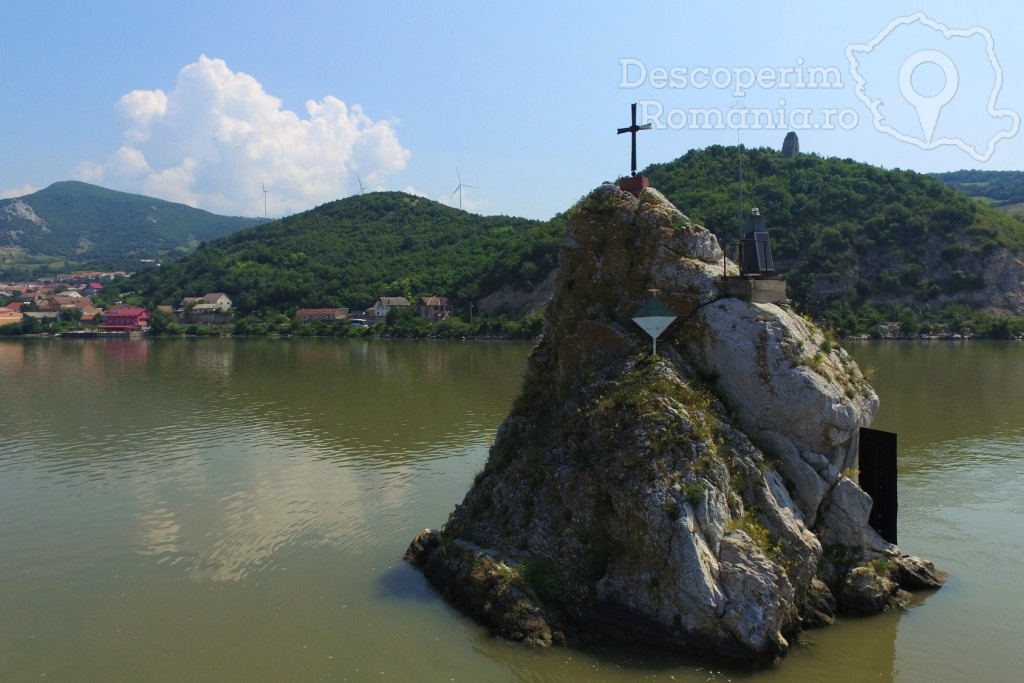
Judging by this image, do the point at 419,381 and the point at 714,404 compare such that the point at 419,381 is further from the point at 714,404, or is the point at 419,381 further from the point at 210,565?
the point at 714,404

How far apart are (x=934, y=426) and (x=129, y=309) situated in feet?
505

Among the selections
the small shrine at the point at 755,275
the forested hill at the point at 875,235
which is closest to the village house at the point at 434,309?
the forested hill at the point at 875,235

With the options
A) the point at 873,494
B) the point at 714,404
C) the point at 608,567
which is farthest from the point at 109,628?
the point at 873,494

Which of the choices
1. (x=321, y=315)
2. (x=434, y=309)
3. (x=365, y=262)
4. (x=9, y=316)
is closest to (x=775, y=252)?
(x=434, y=309)

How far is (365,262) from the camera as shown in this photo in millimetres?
164750

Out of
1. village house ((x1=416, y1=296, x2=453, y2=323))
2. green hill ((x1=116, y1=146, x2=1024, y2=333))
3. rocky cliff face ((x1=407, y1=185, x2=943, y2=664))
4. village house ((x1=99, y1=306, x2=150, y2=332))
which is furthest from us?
village house ((x1=99, y1=306, x2=150, y2=332))

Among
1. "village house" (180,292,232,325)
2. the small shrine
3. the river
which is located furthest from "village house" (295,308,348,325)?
the small shrine

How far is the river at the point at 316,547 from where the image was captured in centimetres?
1300

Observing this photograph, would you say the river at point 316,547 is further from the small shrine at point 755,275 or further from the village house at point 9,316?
the village house at point 9,316

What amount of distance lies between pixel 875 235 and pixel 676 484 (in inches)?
4499

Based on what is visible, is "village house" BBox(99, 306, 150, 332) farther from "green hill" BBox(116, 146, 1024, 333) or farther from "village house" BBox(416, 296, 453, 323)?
"village house" BBox(416, 296, 453, 323)

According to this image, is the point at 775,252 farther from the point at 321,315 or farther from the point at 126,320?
the point at 126,320

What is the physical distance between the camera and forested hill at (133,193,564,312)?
136125 millimetres

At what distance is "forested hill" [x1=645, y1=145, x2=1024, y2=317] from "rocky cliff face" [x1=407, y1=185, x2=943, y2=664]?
87.2 metres
